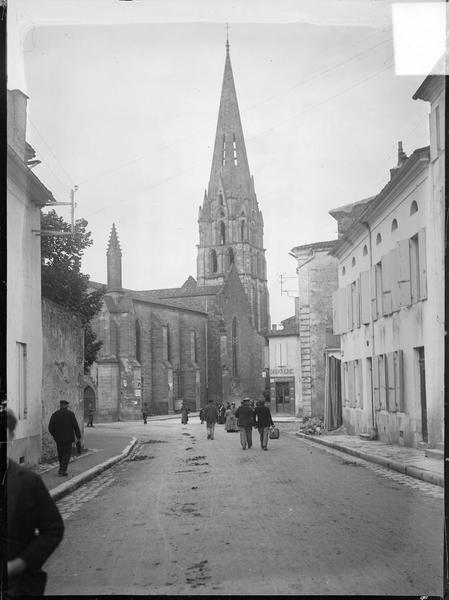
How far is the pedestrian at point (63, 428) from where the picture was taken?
7332 mm

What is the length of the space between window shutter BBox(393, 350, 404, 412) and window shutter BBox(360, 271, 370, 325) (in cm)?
132

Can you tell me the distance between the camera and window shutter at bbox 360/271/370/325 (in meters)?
14.6

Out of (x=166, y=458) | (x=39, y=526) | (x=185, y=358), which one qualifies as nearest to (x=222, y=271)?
(x=185, y=358)

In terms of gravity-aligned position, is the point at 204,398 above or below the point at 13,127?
below

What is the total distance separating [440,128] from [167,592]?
17.0 feet

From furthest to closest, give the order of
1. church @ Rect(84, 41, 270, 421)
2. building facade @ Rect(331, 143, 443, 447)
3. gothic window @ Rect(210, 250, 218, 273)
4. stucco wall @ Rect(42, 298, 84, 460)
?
gothic window @ Rect(210, 250, 218, 273), church @ Rect(84, 41, 270, 421), building facade @ Rect(331, 143, 443, 447), stucco wall @ Rect(42, 298, 84, 460)

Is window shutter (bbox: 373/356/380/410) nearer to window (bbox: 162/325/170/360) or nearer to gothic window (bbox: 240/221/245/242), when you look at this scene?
window (bbox: 162/325/170/360)

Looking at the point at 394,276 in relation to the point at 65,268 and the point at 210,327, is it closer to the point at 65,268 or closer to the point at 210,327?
the point at 65,268

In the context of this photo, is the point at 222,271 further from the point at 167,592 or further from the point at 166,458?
the point at 167,592

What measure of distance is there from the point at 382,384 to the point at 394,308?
15.4 feet

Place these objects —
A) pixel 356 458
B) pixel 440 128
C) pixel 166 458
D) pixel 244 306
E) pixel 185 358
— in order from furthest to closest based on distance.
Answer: pixel 244 306 < pixel 185 358 < pixel 166 458 < pixel 356 458 < pixel 440 128

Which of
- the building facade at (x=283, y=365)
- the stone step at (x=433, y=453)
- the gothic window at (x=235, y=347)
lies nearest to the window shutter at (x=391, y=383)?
the stone step at (x=433, y=453)

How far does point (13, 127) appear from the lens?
6773 mm

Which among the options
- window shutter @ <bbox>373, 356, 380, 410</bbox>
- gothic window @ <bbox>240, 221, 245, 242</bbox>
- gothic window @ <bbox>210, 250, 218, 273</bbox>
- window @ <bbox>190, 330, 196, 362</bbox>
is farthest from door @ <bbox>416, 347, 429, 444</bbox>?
gothic window @ <bbox>210, 250, 218, 273</bbox>
